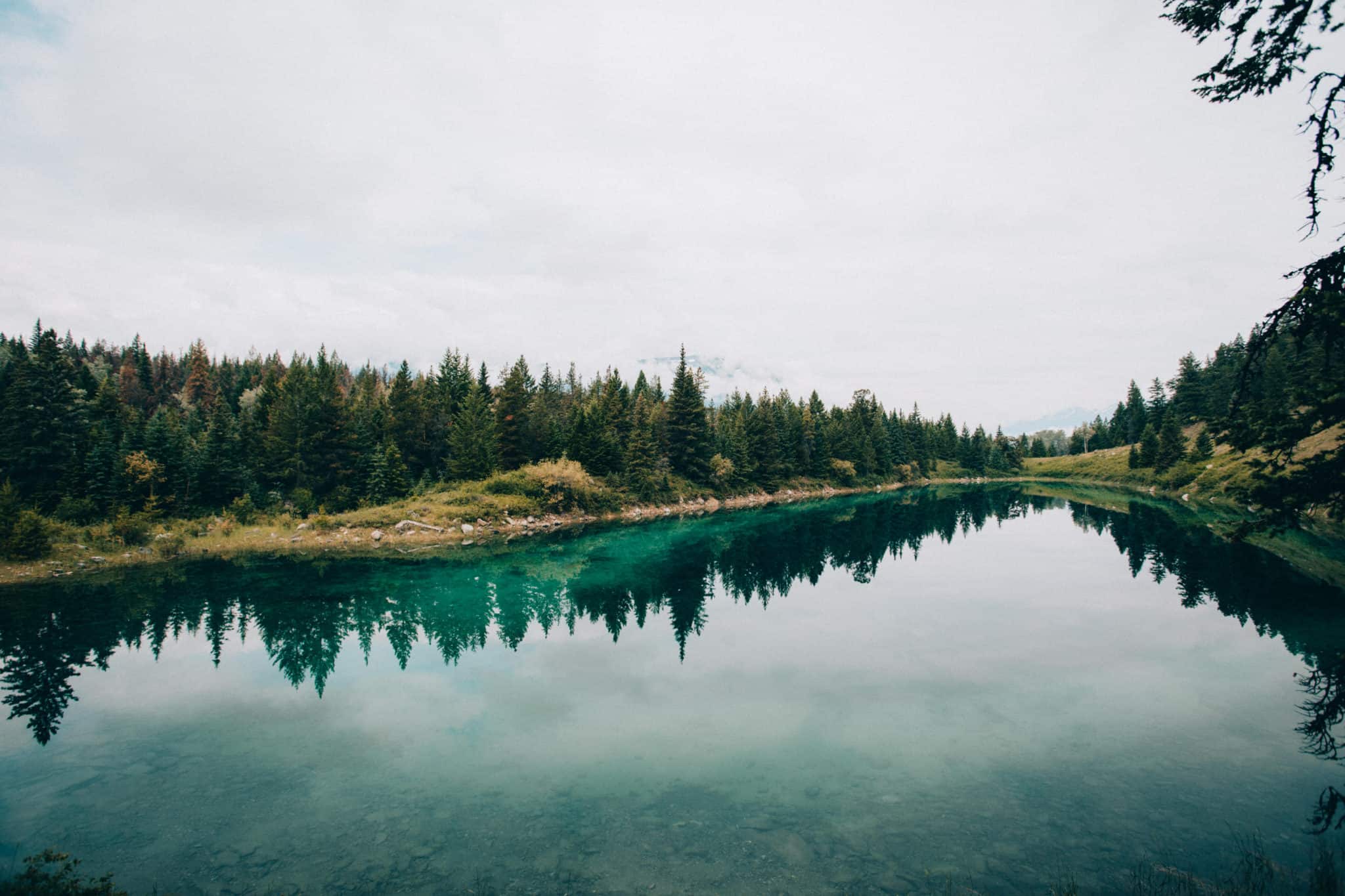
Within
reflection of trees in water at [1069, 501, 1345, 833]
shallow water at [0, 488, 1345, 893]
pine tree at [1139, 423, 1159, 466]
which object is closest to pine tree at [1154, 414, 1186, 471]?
pine tree at [1139, 423, 1159, 466]

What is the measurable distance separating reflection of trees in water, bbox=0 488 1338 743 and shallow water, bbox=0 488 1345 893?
0.83 feet

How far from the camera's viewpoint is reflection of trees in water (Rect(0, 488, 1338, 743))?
862 inches

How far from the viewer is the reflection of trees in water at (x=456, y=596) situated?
2189cm

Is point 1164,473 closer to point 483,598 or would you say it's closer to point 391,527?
point 483,598

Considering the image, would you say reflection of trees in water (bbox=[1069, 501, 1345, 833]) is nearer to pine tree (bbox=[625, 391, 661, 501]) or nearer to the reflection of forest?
the reflection of forest

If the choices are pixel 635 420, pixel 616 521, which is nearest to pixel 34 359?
pixel 616 521

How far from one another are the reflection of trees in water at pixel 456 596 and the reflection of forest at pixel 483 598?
0.12m

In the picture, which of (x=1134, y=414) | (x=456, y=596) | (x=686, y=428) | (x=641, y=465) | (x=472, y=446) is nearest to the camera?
(x=456, y=596)

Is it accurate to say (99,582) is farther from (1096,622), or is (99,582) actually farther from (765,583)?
(1096,622)

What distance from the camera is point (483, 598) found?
1206 inches

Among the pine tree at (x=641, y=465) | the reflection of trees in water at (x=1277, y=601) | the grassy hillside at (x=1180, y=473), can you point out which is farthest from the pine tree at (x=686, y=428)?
the grassy hillside at (x=1180, y=473)

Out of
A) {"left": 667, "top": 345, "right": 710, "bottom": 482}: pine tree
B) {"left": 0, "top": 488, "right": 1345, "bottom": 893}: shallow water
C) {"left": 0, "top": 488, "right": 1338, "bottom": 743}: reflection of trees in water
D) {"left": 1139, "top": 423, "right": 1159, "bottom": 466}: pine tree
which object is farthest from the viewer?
{"left": 1139, "top": 423, "right": 1159, "bottom": 466}: pine tree

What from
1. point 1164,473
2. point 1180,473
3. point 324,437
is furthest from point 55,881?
point 1164,473

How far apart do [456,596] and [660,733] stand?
62.5 feet
